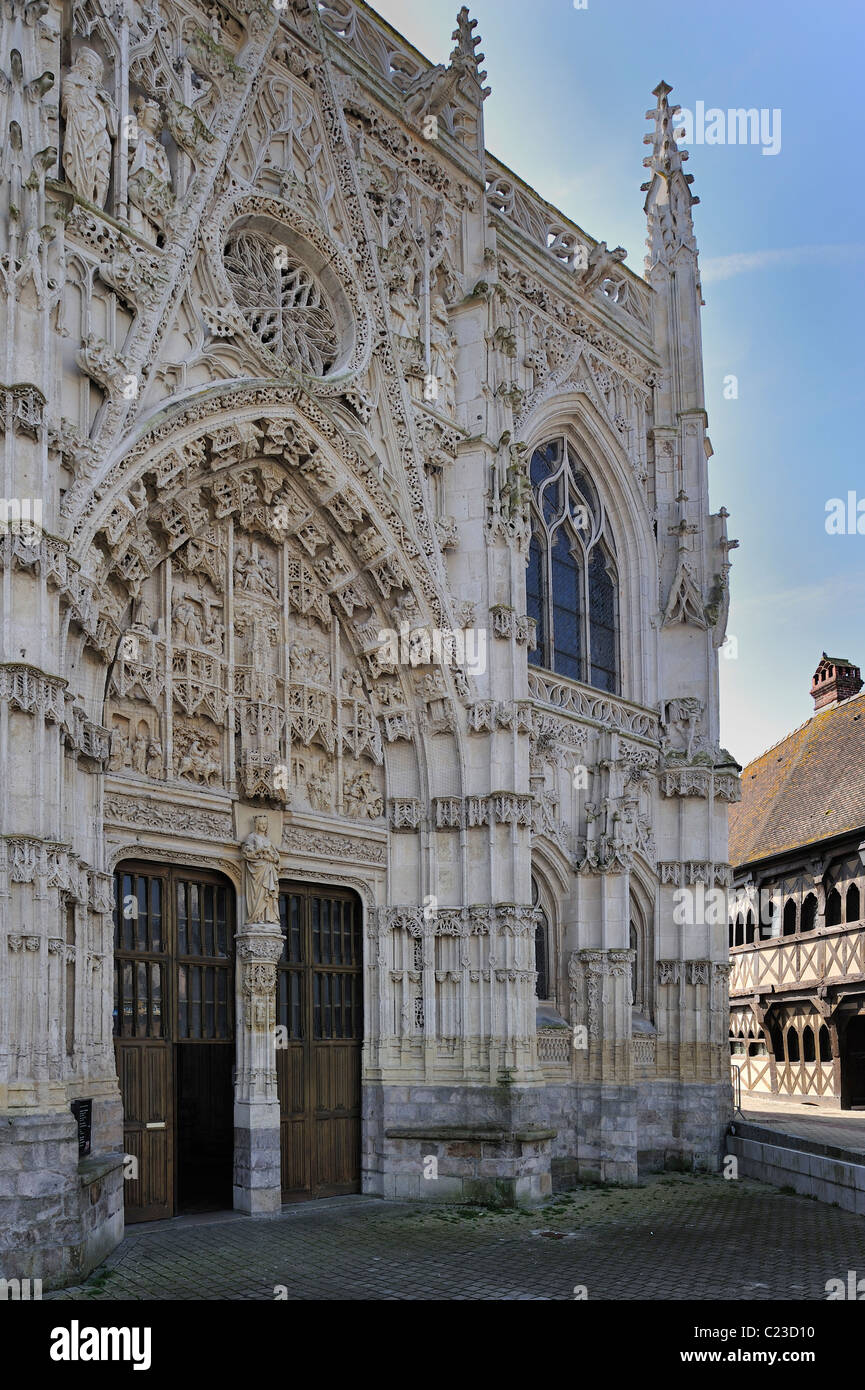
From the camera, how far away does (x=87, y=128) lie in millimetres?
13289

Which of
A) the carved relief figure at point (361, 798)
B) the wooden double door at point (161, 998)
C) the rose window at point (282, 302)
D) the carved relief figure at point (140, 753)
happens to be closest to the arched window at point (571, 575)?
the carved relief figure at point (361, 798)

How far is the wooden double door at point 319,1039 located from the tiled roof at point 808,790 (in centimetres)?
1691

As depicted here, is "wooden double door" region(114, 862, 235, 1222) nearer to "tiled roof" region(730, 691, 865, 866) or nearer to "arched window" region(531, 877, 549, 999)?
"arched window" region(531, 877, 549, 999)

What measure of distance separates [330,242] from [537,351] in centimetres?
506

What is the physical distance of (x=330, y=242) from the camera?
16.4m

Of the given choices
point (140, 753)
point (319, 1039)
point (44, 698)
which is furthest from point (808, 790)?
point (44, 698)

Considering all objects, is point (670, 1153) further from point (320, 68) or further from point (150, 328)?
point (320, 68)

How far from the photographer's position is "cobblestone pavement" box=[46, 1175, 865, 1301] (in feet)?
35.3

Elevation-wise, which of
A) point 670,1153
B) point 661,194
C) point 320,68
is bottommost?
point 670,1153

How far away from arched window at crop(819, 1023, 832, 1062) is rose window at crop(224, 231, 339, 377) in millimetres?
21949

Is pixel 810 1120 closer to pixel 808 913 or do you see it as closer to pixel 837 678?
pixel 808 913

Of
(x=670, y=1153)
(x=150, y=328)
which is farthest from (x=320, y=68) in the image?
(x=670, y=1153)

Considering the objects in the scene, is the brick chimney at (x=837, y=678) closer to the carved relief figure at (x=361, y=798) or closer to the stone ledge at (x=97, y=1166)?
the carved relief figure at (x=361, y=798)

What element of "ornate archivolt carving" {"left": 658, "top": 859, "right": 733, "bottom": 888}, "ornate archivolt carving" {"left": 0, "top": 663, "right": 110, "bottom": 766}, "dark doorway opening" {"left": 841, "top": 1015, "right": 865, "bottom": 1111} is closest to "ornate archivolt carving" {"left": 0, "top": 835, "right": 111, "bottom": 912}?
"ornate archivolt carving" {"left": 0, "top": 663, "right": 110, "bottom": 766}
